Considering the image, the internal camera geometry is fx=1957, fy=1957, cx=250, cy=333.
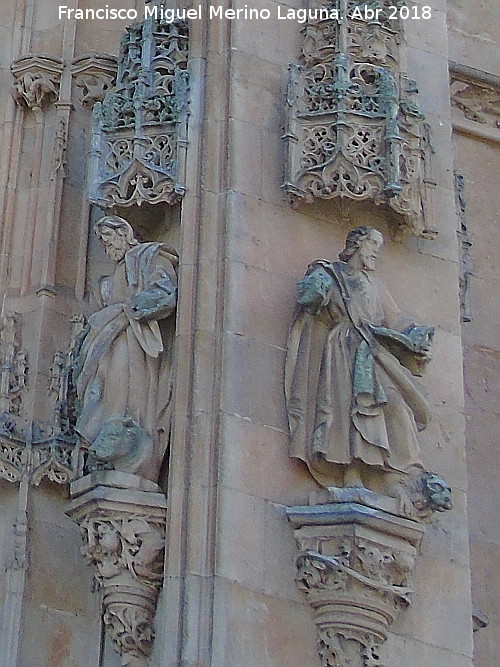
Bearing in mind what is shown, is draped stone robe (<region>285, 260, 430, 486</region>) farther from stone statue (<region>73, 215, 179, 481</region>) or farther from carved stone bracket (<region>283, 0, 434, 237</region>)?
stone statue (<region>73, 215, 179, 481</region>)

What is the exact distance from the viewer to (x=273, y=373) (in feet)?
30.3

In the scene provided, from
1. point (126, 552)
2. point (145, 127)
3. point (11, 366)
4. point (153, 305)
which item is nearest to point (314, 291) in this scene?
point (153, 305)

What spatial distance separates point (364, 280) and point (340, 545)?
Result: 1401 millimetres

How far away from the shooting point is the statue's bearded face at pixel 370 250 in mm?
9594

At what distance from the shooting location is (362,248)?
960 centimetres

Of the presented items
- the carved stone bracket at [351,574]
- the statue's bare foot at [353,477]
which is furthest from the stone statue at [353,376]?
the carved stone bracket at [351,574]

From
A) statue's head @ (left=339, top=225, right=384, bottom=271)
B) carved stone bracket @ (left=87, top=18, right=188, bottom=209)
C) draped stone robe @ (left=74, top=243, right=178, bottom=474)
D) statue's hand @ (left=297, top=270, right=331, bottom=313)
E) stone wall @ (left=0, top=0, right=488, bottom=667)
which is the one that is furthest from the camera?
carved stone bracket @ (left=87, top=18, right=188, bottom=209)

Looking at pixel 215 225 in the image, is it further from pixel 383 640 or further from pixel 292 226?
pixel 383 640

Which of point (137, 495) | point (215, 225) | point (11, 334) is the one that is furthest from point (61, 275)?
point (137, 495)

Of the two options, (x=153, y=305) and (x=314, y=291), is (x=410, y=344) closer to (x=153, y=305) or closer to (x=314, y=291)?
(x=314, y=291)

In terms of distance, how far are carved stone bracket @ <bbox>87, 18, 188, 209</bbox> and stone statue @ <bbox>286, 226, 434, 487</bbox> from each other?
3.02ft

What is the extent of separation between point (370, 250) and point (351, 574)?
171 cm

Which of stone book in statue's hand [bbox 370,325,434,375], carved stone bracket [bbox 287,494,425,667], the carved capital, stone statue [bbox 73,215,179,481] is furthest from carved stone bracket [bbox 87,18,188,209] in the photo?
carved stone bracket [bbox 287,494,425,667]

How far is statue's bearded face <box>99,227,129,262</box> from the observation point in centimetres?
965
